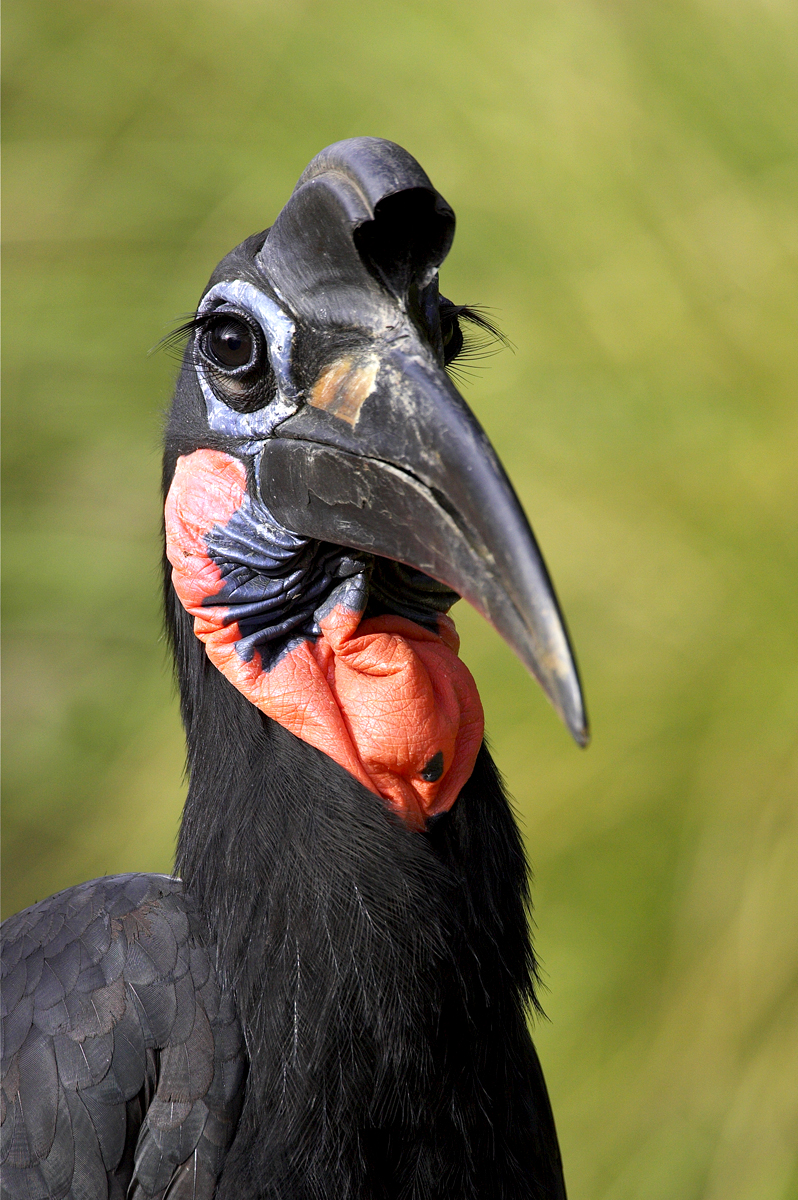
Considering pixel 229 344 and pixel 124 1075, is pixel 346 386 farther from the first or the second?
pixel 124 1075

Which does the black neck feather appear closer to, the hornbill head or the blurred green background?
the hornbill head

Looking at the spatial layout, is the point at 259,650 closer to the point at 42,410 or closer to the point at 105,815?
the point at 105,815

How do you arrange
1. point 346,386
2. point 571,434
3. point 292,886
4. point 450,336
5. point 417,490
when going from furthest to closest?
point 571,434 → point 450,336 → point 292,886 → point 346,386 → point 417,490

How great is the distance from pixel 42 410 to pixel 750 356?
2.57m

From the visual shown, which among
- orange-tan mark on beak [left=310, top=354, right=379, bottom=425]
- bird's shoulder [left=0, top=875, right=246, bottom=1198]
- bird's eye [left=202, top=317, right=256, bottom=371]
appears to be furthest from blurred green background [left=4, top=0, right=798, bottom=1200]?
bird's shoulder [left=0, top=875, right=246, bottom=1198]

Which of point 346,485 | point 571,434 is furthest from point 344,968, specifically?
point 571,434

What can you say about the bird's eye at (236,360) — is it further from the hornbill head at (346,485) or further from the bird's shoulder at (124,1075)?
the bird's shoulder at (124,1075)

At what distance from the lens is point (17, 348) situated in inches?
173

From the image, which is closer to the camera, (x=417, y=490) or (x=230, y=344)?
(x=417, y=490)

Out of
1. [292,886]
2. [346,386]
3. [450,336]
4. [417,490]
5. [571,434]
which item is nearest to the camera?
[417,490]

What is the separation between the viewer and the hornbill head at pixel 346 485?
1.29 meters

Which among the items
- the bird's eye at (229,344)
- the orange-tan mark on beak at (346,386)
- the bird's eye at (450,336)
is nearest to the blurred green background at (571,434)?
the bird's eye at (450,336)

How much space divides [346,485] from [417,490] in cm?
13

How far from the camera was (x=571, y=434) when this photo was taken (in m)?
3.46
